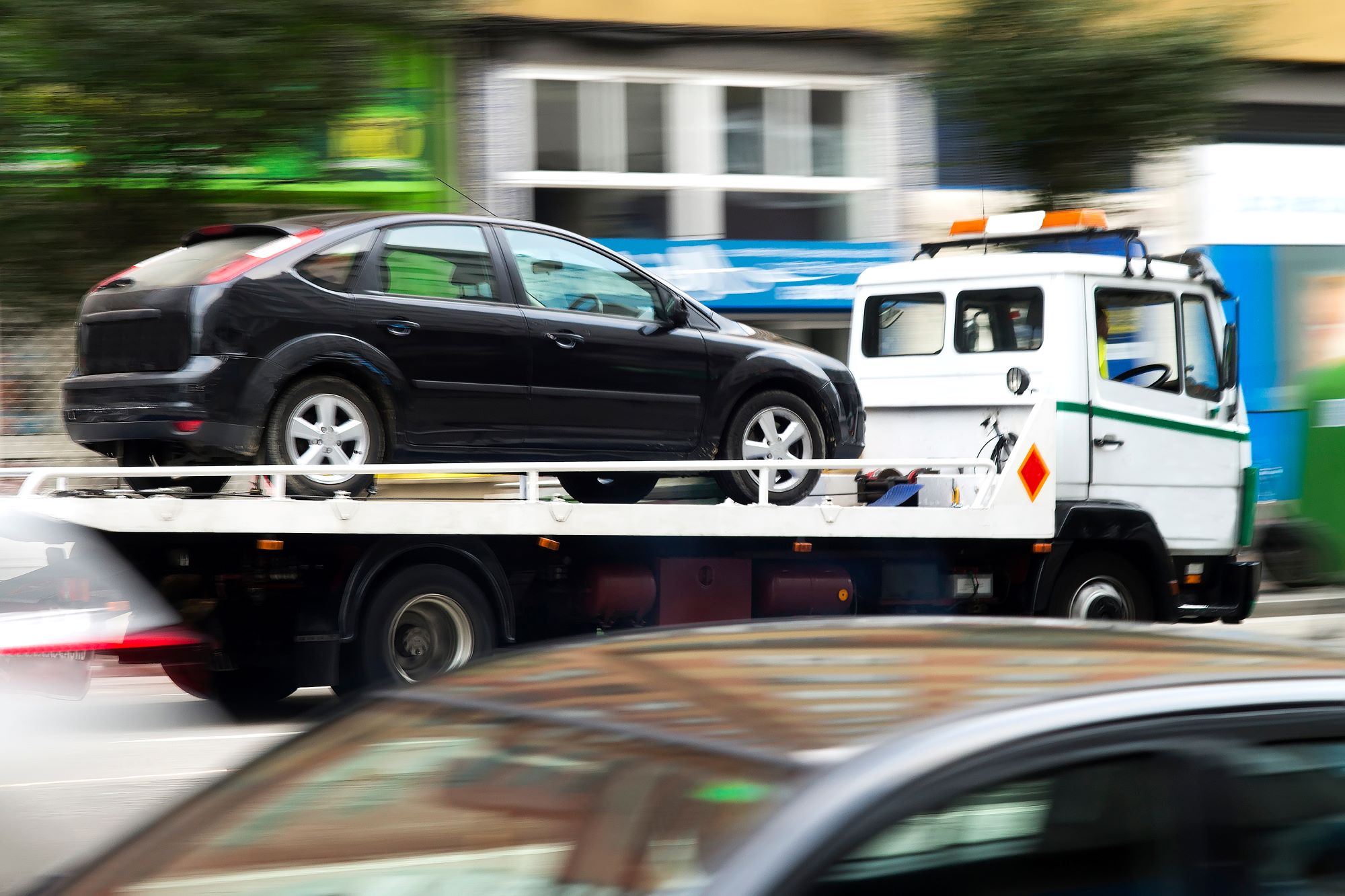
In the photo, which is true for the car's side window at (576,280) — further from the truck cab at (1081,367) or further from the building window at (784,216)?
the building window at (784,216)

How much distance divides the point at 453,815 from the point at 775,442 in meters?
6.89

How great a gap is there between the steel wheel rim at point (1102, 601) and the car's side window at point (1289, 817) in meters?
7.47

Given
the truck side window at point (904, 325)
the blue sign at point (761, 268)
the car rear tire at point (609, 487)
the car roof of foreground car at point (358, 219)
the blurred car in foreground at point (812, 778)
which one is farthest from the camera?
the blue sign at point (761, 268)

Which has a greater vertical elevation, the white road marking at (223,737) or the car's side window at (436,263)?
the car's side window at (436,263)

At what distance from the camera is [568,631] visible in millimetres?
8617

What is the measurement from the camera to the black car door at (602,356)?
844 cm

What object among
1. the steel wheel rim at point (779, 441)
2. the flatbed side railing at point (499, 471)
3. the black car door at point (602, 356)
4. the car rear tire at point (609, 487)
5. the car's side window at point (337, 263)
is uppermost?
the car's side window at point (337, 263)

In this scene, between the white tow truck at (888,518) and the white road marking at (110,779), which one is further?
the white tow truck at (888,518)

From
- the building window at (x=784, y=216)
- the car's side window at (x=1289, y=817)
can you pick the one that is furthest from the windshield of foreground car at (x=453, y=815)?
the building window at (x=784, y=216)

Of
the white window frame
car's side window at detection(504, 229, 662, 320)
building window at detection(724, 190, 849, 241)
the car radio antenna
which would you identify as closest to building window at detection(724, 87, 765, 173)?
the white window frame

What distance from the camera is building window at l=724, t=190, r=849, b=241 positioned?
55.1ft

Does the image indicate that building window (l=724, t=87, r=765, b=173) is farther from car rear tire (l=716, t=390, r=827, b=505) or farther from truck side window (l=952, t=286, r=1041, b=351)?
car rear tire (l=716, t=390, r=827, b=505)

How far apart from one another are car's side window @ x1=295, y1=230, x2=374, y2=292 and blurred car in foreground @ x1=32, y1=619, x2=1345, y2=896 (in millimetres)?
5297

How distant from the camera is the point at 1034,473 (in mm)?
9031
